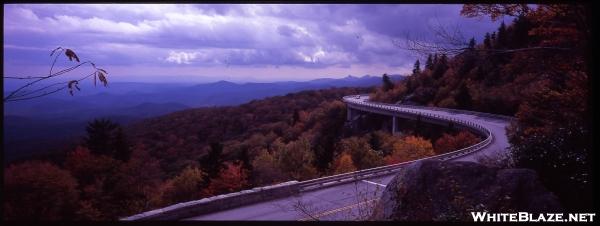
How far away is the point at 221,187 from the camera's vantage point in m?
35.4

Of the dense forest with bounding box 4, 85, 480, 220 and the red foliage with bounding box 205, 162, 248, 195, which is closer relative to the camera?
the dense forest with bounding box 4, 85, 480, 220

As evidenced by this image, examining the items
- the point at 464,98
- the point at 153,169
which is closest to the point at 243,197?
the point at 153,169

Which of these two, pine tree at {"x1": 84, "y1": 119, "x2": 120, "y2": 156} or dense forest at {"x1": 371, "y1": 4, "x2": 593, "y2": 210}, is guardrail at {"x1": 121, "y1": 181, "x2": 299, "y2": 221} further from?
pine tree at {"x1": 84, "y1": 119, "x2": 120, "y2": 156}

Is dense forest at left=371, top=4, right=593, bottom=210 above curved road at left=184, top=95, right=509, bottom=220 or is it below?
above

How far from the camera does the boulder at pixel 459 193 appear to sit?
7184 millimetres

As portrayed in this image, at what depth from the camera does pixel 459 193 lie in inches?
295

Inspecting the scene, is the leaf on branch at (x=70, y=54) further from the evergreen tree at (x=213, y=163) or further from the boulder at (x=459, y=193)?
the evergreen tree at (x=213, y=163)

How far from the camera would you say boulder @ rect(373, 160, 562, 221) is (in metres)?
7.18

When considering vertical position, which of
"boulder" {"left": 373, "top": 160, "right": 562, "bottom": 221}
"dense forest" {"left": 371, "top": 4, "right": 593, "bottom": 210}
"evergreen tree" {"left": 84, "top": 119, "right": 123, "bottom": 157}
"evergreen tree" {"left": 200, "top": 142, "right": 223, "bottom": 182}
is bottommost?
"evergreen tree" {"left": 200, "top": 142, "right": 223, "bottom": 182}

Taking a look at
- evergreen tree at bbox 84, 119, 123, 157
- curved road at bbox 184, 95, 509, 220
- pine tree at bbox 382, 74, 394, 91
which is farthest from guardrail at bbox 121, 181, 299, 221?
pine tree at bbox 382, 74, 394, 91

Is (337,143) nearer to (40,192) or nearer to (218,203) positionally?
(40,192)

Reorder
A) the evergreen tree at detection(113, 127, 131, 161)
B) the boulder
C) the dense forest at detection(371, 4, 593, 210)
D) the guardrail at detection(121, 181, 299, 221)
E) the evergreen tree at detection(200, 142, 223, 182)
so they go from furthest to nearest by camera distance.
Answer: the evergreen tree at detection(113, 127, 131, 161) < the evergreen tree at detection(200, 142, 223, 182) < the guardrail at detection(121, 181, 299, 221) < the dense forest at detection(371, 4, 593, 210) < the boulder

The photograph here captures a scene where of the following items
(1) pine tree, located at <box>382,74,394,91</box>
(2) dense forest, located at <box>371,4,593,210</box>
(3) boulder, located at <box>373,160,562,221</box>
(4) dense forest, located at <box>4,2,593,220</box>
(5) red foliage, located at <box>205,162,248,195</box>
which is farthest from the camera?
(1) pine tree, located at <box>382,74,394,91</box>

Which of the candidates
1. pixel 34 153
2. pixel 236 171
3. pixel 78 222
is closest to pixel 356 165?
pixel 236 171
